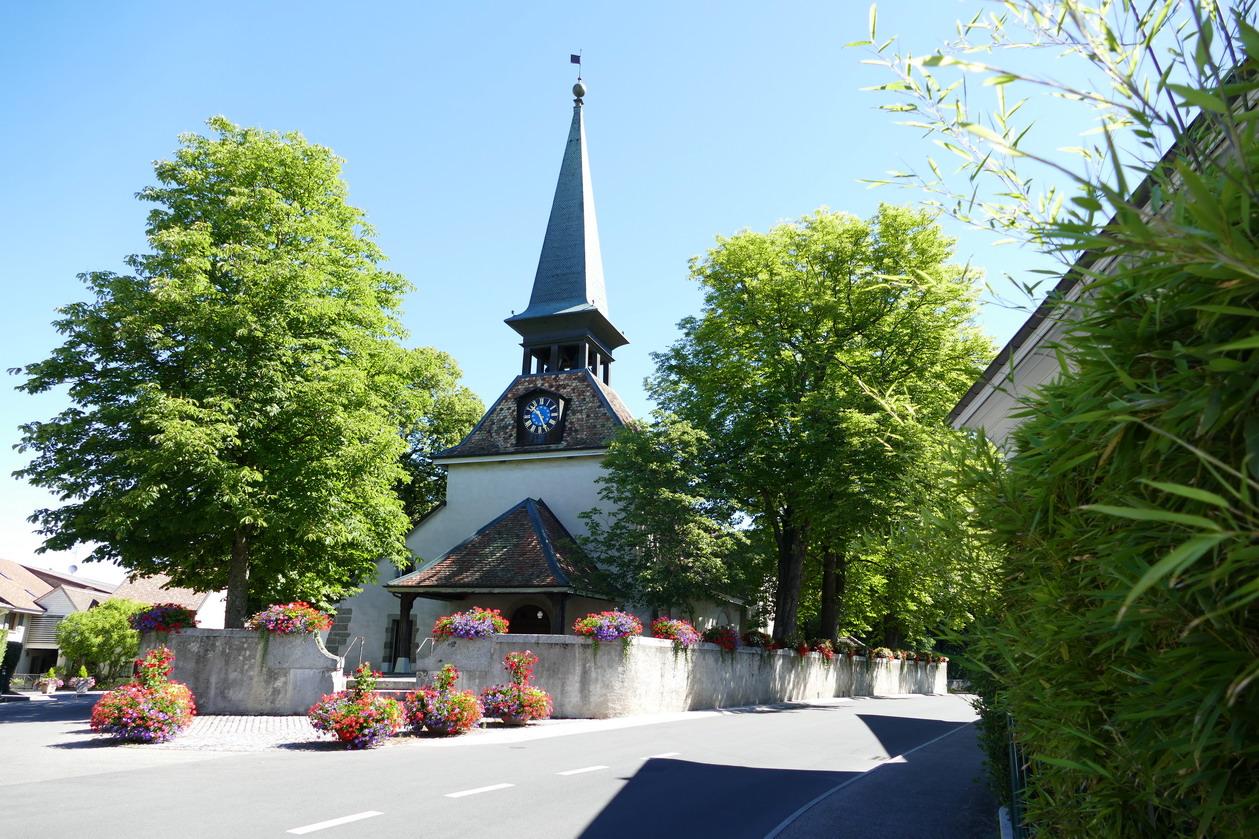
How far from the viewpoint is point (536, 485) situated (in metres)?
31.3

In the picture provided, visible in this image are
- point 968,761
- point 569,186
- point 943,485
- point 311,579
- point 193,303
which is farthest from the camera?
point 569,186

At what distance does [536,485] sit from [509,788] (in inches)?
898

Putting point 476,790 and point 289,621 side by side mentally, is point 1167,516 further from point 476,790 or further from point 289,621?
point 289,621

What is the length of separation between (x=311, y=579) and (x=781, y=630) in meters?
14.7

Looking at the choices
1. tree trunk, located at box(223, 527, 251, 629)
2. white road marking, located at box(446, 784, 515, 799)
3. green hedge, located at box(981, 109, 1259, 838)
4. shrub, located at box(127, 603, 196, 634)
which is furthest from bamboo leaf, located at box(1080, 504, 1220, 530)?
tree trunk, located at box(223, 527, 251, 629)

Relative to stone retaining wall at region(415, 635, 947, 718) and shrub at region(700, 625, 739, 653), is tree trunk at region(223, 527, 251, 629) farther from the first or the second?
shrub at region(700, 625, 739, 653)

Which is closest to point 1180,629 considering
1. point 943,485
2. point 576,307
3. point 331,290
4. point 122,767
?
point 943,485

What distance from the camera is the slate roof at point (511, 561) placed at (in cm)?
2534

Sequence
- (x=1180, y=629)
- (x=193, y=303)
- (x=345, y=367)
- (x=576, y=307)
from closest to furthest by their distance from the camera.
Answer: (x=1180, y=629)
(x=193, y=303)
(x=345, y=367)
(x=576, y=307)

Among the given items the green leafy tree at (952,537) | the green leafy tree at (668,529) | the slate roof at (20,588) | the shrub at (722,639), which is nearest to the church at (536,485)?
the green leafy tree at (668,529)

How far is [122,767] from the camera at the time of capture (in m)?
9.80

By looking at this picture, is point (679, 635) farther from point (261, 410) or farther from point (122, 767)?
point (122, 767)

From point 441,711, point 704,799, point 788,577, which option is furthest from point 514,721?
point 788,577

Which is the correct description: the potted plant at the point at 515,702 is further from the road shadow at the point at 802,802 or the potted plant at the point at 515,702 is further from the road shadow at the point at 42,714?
the road shadow at the point at 42,714
